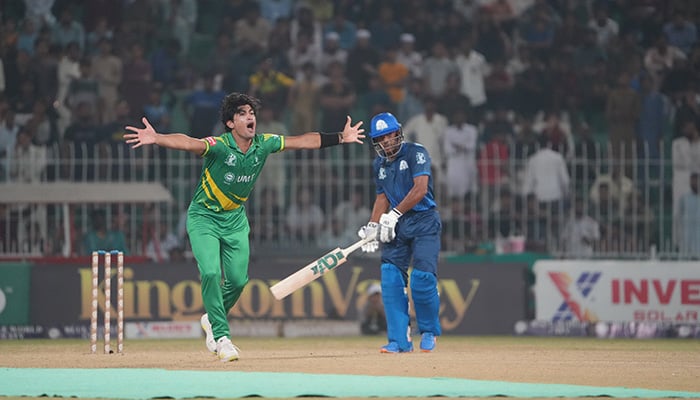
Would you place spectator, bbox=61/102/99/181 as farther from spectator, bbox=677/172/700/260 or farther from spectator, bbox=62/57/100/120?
spectator, bbox=677/172/700/260

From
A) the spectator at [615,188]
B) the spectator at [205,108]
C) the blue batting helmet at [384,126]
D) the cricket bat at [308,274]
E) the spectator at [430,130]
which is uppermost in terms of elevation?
the spectator at [205,108]

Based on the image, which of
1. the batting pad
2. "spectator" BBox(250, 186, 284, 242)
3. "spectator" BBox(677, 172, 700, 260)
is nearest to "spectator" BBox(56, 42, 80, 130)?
"spectator" BBox(250, 186, 284, 242)

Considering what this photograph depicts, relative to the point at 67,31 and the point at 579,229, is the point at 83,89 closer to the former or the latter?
the point at 67,31

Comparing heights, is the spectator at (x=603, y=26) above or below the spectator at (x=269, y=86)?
above

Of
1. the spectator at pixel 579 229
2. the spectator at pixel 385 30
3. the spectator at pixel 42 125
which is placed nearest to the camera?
the spectator at pixel 579 229

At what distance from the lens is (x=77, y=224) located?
1919 cm

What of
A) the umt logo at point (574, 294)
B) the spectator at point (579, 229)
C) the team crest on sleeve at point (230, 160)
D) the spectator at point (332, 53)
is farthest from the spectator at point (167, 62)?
the team crest on sleeve at point (230, 160)

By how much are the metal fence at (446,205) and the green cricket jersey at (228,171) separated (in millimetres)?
7046

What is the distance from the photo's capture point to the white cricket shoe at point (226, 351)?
11719 millimetres

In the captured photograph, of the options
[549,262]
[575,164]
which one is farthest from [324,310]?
[575,164]

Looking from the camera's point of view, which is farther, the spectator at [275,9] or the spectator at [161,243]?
the spectator at [275,9]

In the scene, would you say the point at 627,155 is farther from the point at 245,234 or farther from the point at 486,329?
the point at 245,234

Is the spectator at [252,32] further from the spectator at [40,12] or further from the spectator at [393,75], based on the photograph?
the spectator at [40,12]

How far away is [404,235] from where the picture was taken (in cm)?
1313
